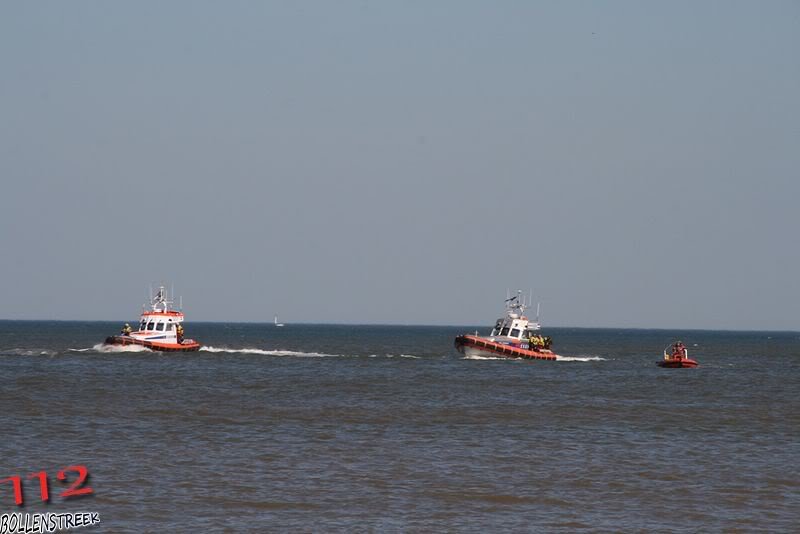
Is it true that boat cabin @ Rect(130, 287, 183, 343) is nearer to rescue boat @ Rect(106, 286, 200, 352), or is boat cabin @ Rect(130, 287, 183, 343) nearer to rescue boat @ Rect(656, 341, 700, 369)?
rescue boat @ Rect(106, 286, 200, 352)

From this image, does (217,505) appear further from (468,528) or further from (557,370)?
(557,370)

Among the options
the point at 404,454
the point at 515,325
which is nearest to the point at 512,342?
the point at 515,325

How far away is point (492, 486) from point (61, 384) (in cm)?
3080

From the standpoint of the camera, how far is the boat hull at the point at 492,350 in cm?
7406

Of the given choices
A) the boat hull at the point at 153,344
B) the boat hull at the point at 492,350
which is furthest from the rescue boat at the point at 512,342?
the boat hull at the point at 153,344

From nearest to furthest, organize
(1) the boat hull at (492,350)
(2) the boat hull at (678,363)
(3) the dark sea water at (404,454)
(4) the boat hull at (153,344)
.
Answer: (3) the dark sea water at (404,454) → (2) the boat hull at (678,363) → (1) the boat hull at (492,350) → (4) the boat hull at (153,344)

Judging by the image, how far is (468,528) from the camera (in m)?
19.9

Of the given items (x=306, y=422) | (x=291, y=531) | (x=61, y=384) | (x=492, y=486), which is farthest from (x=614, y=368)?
(x=291, y=531)

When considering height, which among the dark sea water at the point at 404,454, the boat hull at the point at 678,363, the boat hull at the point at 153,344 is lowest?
the dark sea water at the point at 404,454

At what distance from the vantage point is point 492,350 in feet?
246

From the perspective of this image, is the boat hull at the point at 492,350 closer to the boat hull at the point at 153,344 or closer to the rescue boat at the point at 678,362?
the rescue boat at the point at 678,362

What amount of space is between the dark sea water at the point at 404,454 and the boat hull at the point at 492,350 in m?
20.0

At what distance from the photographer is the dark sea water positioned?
20875 millimetres

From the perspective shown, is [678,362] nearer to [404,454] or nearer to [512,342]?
[512,342]
